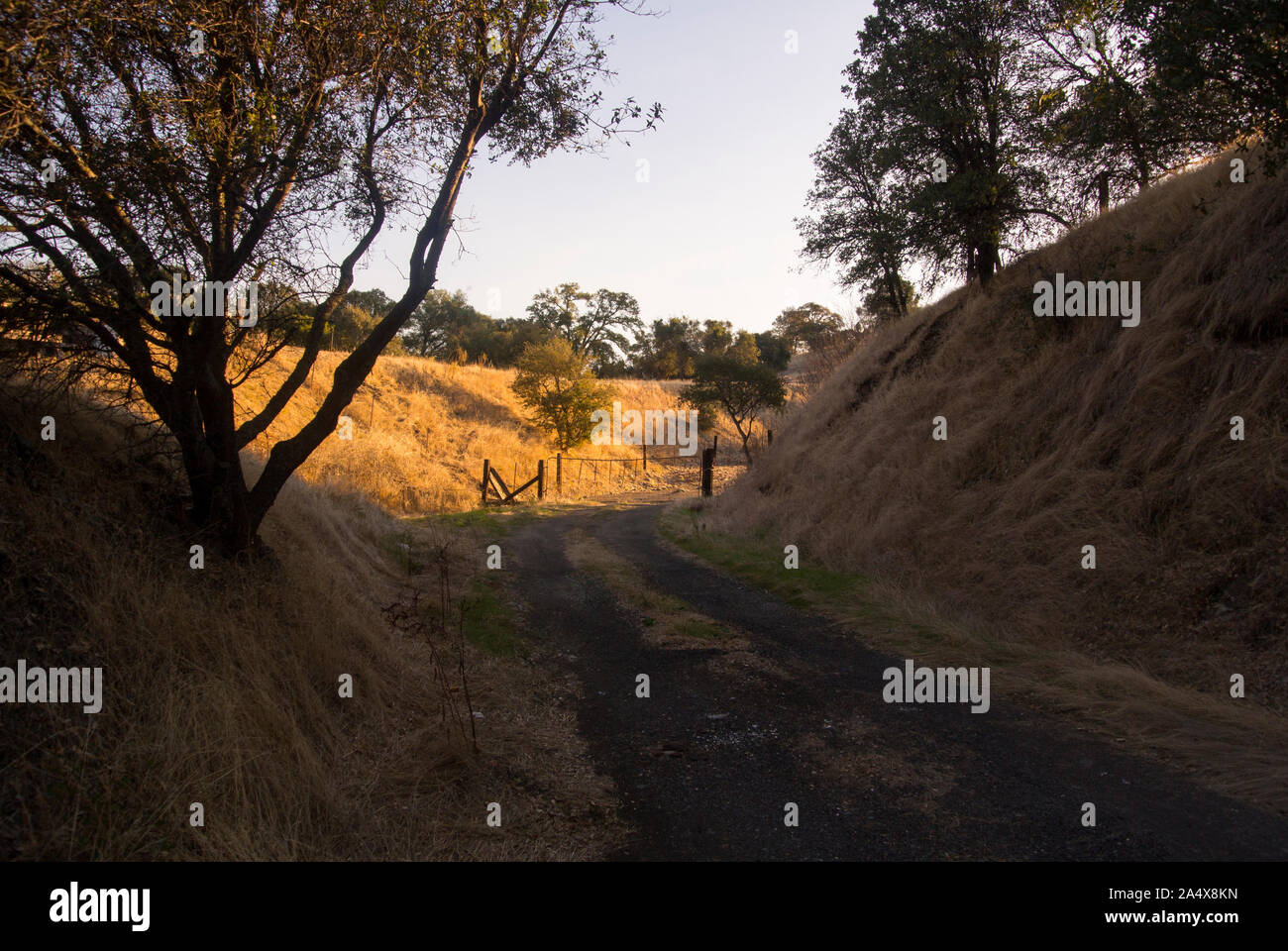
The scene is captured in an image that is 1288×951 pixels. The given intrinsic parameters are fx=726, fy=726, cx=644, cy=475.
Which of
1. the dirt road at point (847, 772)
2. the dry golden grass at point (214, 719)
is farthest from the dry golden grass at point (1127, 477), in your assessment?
the dry golden grass at point (214, 719)

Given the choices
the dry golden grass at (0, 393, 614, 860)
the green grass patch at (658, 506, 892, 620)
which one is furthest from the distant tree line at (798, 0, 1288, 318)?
the dry golden grass at (0, 393, 614, 860)

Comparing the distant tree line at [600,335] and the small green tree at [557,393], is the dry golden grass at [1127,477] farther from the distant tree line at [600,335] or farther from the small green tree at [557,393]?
the distant tree line at [600,335]

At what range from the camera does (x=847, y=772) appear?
5.38m

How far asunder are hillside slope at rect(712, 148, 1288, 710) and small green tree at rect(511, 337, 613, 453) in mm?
27876

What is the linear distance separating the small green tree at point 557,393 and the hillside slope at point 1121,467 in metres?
27.9

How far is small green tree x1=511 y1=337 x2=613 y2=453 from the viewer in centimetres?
4356

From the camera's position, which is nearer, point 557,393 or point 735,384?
point 735,384

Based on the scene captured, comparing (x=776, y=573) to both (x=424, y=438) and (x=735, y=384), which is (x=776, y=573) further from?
(x=735, y=384)

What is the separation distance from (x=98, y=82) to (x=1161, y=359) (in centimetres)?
1272

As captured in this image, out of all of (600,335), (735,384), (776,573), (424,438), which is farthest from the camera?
(600,335)

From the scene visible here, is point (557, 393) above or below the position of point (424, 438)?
above

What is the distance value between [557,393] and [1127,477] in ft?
119

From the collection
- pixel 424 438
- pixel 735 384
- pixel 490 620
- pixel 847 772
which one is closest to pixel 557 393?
pixel 424 438
